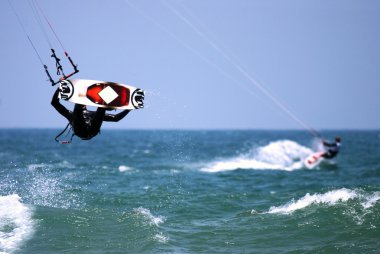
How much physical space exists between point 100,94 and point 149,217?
221 inches

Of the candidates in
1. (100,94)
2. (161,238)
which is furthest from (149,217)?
(100,94)

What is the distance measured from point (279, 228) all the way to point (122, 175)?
13.1 meters

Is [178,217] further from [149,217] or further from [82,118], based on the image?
[82,118]

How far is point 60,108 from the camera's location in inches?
352

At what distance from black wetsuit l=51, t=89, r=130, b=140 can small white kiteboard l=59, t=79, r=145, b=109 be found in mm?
175

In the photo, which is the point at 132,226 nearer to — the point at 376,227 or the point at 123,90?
the point at 123,90

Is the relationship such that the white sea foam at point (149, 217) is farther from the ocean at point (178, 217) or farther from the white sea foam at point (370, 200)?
the white sea foam at point (370, 200)

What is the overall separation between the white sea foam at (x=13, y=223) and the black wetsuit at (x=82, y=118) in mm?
3304

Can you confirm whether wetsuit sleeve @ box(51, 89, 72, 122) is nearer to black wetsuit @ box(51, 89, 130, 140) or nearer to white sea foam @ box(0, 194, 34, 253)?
black wetsuit @ box(51, 89, 130, 140)

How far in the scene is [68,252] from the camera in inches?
406

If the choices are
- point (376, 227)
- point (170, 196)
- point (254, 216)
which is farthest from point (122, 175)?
point (376, 227)

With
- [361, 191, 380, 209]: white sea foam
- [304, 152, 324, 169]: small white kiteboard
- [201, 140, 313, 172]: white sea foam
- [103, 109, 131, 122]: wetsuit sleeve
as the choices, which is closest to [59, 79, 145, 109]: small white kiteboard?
[103, 109, 131, 122]: wetsuit sleeve

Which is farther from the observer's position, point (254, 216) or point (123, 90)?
point (254, 216)

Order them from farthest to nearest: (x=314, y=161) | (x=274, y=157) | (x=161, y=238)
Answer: (x=274, y=157) < (x=314, y=161) < (x=161, y=238)
